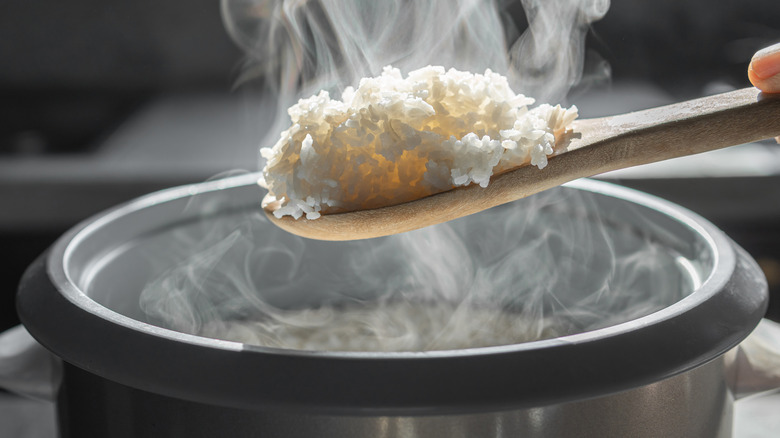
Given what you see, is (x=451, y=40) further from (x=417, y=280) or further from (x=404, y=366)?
(x=404, y=366)

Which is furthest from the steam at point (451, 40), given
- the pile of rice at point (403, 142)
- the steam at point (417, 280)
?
the pile of rice at point (403, 142)

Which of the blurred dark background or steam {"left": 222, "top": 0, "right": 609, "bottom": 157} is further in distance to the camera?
the blurred dark background

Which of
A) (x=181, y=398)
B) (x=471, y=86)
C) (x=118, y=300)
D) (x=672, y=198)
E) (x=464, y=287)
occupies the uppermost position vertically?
(x=471, y=86)

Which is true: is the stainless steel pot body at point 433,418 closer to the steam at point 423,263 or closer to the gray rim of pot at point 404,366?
the gray rim of pot at point 404,366

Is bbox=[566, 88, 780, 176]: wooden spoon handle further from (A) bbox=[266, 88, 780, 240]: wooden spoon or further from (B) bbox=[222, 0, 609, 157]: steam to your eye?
(B) bbox=[222, 0, 609, 157]: steam

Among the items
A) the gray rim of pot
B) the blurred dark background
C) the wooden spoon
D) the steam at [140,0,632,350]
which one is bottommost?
the blurred dark background

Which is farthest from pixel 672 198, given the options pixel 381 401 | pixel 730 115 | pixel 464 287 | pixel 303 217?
pixel 381 401

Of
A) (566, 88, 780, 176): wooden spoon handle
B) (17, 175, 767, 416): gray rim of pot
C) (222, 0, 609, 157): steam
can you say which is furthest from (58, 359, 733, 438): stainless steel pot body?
(222, 0, 609, 157): steam

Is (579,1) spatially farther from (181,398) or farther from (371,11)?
(181,398)
